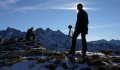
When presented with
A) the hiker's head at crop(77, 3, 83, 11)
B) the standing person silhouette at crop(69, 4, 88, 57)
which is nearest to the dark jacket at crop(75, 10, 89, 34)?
the standing person silhouette at crop(69, 4, 88, 57)

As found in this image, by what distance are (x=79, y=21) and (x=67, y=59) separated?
331 centimetres

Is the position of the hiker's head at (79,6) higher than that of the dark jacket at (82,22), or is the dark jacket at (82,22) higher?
the hiker's head at (79,6)

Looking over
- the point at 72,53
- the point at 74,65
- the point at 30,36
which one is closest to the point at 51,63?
the point at 74,65

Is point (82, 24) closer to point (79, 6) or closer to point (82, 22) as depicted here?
point (82, 22)

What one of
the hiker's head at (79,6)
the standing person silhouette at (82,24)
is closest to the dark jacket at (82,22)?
the standing person silhouette at (82,24)

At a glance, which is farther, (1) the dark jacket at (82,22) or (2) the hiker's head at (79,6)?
(1) the dark jacket at (82,22)

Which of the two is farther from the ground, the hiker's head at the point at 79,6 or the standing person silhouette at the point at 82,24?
the hiker's head at the point at 79,6

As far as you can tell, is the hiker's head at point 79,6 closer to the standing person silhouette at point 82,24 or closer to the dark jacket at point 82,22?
the standing person silhouette at point 82,24

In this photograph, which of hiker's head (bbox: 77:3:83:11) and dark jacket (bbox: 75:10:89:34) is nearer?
hiker's head (bbox: 77:3:83:11)

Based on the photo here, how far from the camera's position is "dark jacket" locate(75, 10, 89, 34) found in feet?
68.5

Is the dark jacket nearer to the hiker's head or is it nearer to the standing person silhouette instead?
the standing person silhouette

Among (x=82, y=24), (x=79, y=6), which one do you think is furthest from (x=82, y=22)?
(x=79, y=6)

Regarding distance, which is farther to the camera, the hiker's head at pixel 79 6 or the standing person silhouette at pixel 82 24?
the standing person silhouette at pixel 82 24

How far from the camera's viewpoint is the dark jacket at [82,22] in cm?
2088
